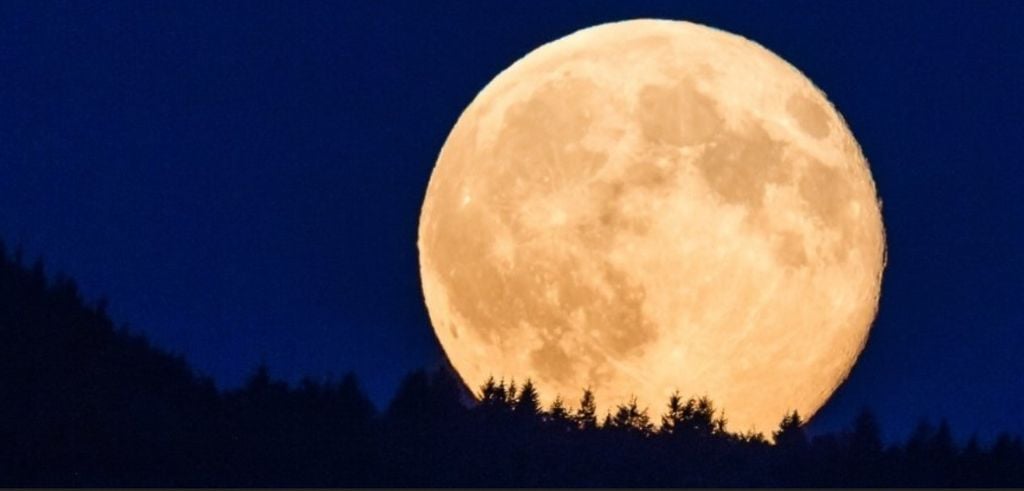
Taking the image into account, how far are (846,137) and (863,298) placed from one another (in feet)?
6.66

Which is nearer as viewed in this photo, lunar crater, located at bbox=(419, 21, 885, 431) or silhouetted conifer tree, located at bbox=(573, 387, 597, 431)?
silhouetted conifer tree, located at bbox=(573, 387, 597, 431)

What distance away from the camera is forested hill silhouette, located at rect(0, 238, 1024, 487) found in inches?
438

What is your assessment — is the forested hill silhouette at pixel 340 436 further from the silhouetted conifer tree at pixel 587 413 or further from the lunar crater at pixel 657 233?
the lunar crater at pixel 657 233

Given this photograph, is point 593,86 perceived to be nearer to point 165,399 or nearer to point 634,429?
point 634,429

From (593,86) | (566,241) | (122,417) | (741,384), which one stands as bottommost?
(122,417)

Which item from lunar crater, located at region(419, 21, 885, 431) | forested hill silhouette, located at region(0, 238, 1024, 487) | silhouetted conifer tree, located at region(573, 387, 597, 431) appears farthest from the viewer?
lunar crater, located at region(419, 21, 885, 431)

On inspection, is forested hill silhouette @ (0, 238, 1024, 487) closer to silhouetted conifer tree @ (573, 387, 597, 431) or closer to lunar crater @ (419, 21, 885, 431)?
silhouetted conifer tree @ (573, 387, 597, 431)

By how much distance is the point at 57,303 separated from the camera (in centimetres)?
1517

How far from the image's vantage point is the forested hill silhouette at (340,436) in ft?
36.5

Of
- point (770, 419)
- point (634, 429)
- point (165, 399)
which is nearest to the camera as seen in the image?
point (165, 399)

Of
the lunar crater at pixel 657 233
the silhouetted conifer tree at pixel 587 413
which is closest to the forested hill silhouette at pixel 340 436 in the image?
the silhouetted conifer tree at pixel 587 413

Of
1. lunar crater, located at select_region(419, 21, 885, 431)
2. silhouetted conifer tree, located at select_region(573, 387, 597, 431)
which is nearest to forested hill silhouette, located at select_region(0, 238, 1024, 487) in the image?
silhouetted conifer tree, located at select_region(573, 387, 597, 431)

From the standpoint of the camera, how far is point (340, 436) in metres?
12.5

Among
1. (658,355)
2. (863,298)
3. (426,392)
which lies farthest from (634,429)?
(863,298)
